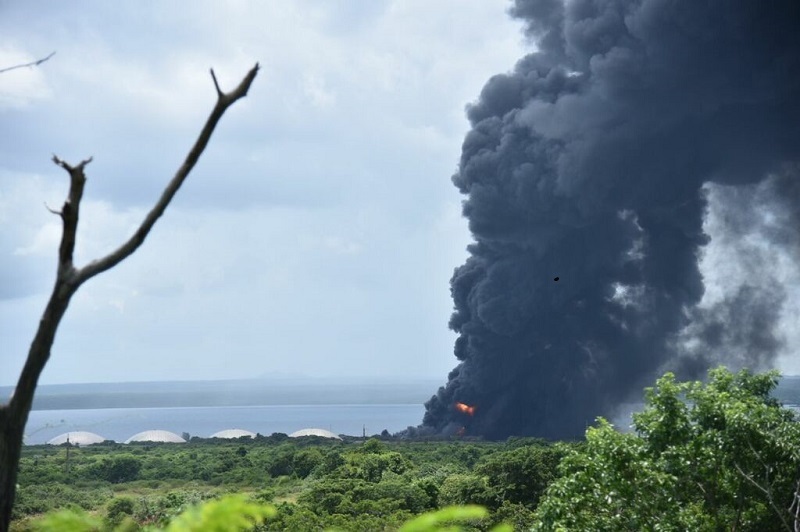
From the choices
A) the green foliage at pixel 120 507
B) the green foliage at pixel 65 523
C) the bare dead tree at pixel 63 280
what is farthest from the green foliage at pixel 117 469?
the green foliage at pixel 65 523

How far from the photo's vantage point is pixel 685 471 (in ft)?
34.9

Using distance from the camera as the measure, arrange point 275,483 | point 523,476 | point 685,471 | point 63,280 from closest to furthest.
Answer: point 63,280 → point 685,471 → point 523,476 → point 275,483

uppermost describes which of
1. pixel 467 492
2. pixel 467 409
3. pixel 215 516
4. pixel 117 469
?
pixel 467 409

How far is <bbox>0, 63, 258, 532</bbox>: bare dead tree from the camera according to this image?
3029 mm

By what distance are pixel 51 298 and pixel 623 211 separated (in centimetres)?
6447

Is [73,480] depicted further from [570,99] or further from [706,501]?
[570,99]

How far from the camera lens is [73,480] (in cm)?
3506

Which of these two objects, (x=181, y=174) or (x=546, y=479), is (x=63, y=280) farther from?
(x=546, y=479)

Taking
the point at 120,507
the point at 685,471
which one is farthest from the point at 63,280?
the point at 120,507

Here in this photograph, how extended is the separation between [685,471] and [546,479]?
44.9ft

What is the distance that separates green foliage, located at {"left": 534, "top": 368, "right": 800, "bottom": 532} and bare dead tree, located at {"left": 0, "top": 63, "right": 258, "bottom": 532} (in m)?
8.20

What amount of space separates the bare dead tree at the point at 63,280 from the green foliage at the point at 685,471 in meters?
8.20

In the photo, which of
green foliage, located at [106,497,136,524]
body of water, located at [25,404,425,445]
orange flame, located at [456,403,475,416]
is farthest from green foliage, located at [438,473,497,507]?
body of water, located at [25,404,425,445]

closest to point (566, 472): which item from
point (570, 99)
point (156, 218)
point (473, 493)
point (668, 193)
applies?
point (156, 218)
